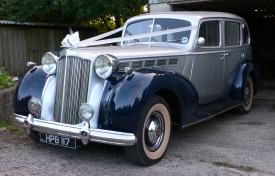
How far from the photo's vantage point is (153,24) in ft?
19.9

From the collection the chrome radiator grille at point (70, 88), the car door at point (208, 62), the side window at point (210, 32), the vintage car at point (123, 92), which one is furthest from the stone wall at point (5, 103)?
the side window at point (210, 32)

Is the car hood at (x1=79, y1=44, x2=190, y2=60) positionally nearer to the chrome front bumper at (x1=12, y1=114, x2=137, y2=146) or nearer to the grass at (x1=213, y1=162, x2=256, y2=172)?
the chrome front bumper at (x1=12, y1=114, x2=137, y2=146)

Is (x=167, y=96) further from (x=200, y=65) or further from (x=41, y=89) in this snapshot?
(x=41, y=89)

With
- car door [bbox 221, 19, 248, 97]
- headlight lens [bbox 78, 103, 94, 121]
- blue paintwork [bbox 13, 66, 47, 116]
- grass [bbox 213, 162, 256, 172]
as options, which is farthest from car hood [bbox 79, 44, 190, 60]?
grass [bbox 213, 162, 256, 172]

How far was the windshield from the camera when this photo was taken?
5766 mm

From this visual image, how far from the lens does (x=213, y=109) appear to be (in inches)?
230

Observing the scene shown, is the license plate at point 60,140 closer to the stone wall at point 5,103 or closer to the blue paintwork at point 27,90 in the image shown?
the blue paintwork at point 27,90

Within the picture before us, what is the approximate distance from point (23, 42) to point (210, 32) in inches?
312

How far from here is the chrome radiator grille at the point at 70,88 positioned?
4375 mm

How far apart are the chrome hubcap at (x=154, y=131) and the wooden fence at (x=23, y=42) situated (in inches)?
322

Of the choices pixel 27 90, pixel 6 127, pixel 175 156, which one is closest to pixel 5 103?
pixel 6 127

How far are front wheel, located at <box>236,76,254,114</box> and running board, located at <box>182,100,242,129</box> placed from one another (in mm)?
342

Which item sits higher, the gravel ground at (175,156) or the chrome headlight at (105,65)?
the chrome headlight at (105,65)

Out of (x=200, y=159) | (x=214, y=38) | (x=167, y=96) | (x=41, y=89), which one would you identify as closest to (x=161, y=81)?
(x=167, y=96)
